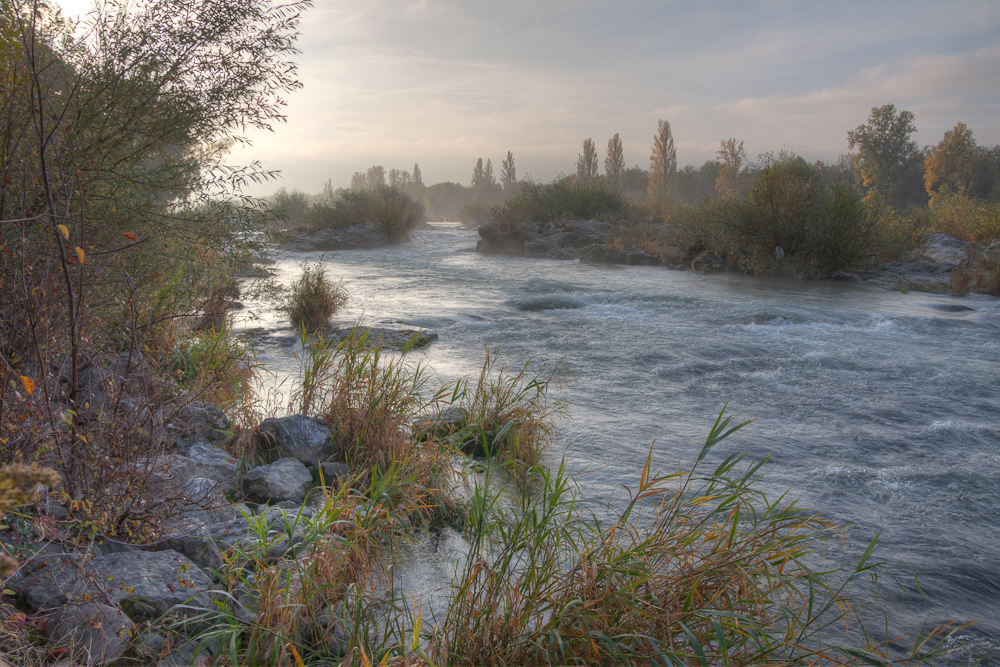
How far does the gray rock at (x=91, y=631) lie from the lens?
6.51 feet

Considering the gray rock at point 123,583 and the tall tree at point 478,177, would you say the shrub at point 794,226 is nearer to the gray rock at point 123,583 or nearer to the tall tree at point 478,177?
the gray rock at point 123,583

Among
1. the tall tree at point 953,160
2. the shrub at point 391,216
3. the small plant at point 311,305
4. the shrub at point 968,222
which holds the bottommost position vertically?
the small plant at point 311,305

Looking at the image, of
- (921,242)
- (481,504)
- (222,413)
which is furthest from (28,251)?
(921,242)

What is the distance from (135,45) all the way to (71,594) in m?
3.85

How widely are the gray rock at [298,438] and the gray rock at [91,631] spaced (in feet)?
6.36

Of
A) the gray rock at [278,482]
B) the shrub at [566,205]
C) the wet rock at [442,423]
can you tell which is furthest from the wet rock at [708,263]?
the gray rock at [278,482]

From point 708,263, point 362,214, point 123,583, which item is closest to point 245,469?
point 123,583

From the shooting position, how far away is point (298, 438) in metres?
4.16

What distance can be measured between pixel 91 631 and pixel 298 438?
2.14 m

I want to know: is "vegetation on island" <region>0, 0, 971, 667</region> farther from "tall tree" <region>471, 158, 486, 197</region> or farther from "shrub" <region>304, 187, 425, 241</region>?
"tall tree" <region>471, 158, 486, 197</region>

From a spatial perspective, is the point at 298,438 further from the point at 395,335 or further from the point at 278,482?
the point at 395,335

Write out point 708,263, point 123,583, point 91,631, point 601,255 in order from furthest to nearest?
point 601,255
point 708,263
point 123,583
point 91,631

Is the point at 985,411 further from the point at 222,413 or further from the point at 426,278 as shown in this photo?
the point at 426,278

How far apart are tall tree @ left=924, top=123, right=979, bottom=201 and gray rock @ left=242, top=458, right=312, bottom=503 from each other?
1746 inches
